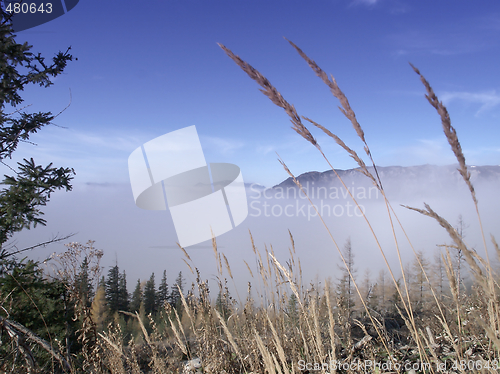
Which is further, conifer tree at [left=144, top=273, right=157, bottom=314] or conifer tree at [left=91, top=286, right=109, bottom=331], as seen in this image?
conifer tree at [left=144, top=273, right=157, bottom=314]

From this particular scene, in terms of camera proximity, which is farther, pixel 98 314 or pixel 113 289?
pixel 113 289

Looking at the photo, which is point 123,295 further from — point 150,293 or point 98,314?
point 98,314

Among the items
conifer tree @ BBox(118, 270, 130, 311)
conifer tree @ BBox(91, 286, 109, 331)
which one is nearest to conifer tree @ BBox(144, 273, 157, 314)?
conifer tree @ BBox(118, 270, 130, 311)

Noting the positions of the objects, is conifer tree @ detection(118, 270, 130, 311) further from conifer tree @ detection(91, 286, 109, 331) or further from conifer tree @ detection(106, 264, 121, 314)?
conifer tree @ detection(91, 286, 109, 331)

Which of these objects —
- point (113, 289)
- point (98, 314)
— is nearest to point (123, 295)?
point (113, 289)

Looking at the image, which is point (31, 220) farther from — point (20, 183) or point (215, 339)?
point (215, 339)

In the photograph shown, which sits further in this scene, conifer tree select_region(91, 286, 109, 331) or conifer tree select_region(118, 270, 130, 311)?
conifer tree select_region(118, 270, 130, 311)

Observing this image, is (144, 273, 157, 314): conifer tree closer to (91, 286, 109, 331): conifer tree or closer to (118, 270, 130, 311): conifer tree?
(118, 270, 130, 311): conifer tree

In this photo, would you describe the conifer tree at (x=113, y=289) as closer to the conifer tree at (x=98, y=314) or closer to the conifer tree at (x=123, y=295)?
the conifer tree at (x=123, y=295)

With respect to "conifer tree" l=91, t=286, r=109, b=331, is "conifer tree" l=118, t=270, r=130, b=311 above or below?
below

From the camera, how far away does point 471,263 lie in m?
1.05

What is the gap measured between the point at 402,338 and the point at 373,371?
1467 millimetres

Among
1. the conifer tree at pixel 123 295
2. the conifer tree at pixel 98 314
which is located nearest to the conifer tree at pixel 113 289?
the conifer tree at pixel 123 295

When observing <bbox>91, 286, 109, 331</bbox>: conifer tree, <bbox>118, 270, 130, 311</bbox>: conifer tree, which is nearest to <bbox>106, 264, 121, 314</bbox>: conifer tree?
<bbox>118, 270, 130, 311</bbox>: conifer tree
